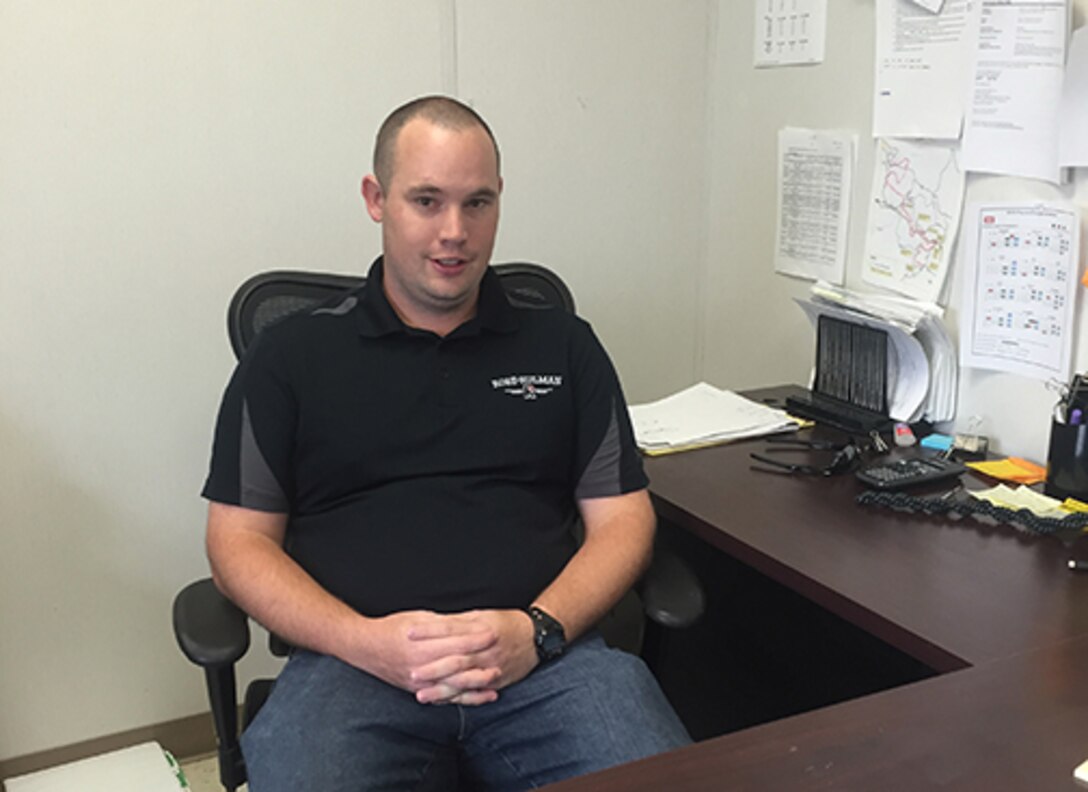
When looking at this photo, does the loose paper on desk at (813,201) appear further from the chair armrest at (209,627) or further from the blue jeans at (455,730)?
the chair armrest at (209,627)

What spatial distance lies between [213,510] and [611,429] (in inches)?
23.6

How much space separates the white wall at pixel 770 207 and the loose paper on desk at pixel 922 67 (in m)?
0.06

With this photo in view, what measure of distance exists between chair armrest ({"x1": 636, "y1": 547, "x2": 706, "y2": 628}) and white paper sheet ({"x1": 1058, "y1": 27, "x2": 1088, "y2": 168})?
85 cm

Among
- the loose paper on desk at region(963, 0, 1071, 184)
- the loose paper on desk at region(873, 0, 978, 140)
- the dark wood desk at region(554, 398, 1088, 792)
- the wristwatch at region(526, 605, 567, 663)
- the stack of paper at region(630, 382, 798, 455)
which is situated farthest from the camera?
the stack of paper at region(630, 382, 798, 455)

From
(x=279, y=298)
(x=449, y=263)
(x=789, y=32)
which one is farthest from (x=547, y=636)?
(x=789, y=32)

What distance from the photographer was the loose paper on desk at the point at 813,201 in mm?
2139

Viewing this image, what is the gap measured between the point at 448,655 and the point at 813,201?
1323 millimetres

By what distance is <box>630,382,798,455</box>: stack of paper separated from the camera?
6.25 feet

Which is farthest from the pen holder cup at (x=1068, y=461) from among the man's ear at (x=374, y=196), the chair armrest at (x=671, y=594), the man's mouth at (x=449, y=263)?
the man's ear at (x=374, y=196)

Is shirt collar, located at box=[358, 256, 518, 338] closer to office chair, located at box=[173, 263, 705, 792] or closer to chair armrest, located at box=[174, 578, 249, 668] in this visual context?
office chair, located at box=[173, 263, 705, 792]

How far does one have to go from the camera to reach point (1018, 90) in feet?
5.59

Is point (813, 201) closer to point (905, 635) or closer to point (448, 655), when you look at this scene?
point (905, 635)

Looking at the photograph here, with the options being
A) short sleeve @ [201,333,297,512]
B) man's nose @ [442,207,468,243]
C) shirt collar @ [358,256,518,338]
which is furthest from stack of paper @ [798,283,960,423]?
short sleeve @ [201,333,297,512]

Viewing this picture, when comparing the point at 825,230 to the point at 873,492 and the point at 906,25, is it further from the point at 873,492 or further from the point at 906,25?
the point at 873,492
